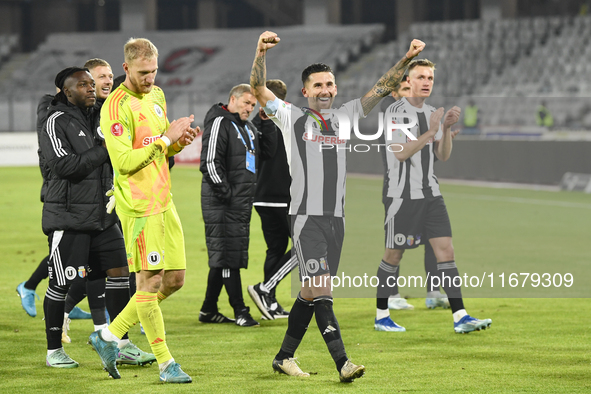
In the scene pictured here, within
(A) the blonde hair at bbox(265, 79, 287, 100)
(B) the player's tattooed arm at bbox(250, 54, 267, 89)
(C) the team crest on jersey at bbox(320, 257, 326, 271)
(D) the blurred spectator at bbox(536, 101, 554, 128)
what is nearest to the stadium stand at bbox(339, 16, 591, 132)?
(D) the blurred spectator at bbox(536, 101, 554, 128)

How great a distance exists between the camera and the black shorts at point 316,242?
5039 millimetres

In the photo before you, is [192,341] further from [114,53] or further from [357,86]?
[114,53]

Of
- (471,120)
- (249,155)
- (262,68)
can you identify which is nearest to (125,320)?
(262,68)

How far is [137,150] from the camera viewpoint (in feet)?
15.6

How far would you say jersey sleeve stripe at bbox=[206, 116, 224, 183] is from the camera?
22.6 ft

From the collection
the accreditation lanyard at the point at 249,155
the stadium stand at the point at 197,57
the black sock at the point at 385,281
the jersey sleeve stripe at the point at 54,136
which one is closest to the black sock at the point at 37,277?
the accreditation lanyard at the point at 249,155

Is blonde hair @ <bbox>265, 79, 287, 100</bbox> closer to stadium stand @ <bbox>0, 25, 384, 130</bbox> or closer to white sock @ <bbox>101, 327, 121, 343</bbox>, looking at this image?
white sock @ <bbox>101, 327, 121, 343</bbox>

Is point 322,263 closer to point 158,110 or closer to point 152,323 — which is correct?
point 152,323

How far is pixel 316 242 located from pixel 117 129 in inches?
53.1

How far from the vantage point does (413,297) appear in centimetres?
846

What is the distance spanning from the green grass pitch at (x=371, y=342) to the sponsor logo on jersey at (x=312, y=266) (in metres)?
0.67

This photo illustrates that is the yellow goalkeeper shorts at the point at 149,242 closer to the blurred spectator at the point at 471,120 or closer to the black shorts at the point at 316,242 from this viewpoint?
the black shorts at the point at 316,242

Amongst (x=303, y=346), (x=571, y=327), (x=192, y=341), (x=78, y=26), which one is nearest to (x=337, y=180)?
(x=303, y=346)

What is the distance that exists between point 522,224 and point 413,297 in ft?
21.2
